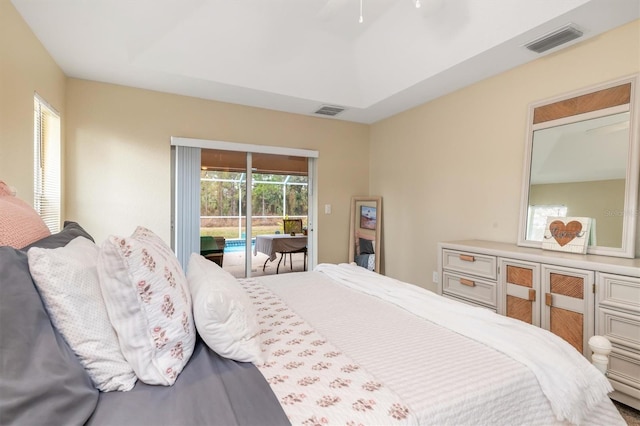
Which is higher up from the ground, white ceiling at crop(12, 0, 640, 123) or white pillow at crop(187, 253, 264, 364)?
white ceiling at crop(12, 0, 640, 123)

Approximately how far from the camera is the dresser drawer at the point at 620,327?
6.00 feet

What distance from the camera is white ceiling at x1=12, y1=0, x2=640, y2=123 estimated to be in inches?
89.9

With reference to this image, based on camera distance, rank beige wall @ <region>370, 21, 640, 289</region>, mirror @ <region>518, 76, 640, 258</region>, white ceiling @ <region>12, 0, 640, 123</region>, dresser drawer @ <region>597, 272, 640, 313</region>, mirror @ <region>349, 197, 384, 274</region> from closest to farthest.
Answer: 1. dresser drawer @ <region>597, 272, 640, 313</region>
2. mirror @ <region>518, 76, 640, 258</region>
3. white ceiling @ <region>12, 0, 640, 123</region>
4. beige wall @ <region>370, 21, 640, 289</region>
5. mirror @ <region>349, 197, 384, 274</region>

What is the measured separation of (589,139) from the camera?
94.5 inches

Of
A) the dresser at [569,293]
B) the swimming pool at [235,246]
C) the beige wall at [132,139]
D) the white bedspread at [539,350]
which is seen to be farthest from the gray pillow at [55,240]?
the dresser at [569,293]

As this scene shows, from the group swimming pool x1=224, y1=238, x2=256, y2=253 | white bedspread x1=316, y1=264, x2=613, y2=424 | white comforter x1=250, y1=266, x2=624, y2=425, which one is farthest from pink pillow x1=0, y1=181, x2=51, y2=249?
swimming pool x1=224, y1=238, x2=256, y2=253

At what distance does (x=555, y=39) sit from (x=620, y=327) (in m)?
2.05

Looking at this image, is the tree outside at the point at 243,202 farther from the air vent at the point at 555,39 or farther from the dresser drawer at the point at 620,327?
the dresser drawer at the point at 620,327

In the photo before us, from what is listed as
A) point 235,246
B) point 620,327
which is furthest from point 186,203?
point 620,327

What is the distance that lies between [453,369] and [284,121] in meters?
3.71

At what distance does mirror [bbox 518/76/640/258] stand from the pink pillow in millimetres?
3242

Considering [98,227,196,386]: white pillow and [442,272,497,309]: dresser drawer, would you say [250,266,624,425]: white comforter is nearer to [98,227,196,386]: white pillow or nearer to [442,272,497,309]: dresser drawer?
→ [98,227,196,386]: white pillow

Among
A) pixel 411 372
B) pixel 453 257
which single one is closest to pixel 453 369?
pixel 411 372

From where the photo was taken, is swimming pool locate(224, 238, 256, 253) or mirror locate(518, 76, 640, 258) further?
swimming pool locate(224, 238, 256, 253)
